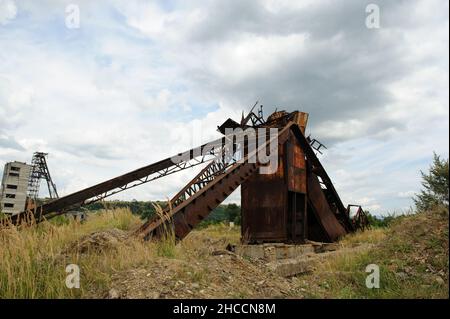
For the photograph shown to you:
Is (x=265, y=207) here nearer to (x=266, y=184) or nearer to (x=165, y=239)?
(x=266, y=184)

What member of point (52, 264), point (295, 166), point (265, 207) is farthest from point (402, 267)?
point (295, 166)

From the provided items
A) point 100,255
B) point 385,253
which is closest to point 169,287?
point 100,255

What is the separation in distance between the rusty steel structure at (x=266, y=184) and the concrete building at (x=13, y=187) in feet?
11.3

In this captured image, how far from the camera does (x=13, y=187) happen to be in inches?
510

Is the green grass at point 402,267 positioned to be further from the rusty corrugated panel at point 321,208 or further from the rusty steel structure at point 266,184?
the rusty corrugated panel at point 321,208

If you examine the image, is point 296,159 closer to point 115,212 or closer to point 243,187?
point 243,187

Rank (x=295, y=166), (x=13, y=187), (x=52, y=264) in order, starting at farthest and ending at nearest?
(x=295, y=166) → (x=13, y=187) → (x=52, y=264)

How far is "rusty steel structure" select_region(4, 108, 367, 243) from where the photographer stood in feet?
32.8

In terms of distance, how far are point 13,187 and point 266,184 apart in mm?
9489

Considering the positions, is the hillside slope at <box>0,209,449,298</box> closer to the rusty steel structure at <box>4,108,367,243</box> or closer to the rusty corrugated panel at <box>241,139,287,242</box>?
the rusty steel structure at <box>4,108,367,243</box>

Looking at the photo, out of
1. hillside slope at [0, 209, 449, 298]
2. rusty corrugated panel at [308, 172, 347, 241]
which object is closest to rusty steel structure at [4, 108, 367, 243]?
rusty corrugated panel at [308, 172, 347, 241]

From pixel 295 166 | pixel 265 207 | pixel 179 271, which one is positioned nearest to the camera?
pixel 179 271

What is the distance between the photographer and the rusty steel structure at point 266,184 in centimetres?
1000

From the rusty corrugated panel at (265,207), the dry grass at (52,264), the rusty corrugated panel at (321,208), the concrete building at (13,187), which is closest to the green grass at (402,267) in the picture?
the dry grass at (52,264)
